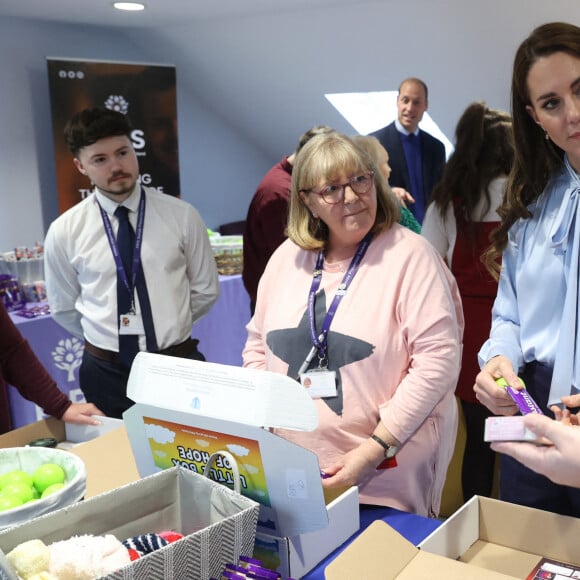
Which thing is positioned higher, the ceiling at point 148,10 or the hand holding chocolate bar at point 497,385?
the ceiling at point 148,10

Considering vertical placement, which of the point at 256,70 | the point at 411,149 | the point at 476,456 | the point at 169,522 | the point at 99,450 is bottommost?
the point at 476,456

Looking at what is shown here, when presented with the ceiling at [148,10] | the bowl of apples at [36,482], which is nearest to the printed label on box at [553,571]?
the bowl of apples at [36,482]

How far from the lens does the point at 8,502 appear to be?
1.15 meters

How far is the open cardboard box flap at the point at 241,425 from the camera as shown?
1.04 metres

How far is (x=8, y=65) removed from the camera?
5.06 metres

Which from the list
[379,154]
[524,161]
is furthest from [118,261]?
[524,161]

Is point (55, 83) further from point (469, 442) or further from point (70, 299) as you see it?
point (469, 442)

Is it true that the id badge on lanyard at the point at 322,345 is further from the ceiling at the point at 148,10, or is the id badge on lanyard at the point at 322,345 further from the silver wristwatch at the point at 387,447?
the ceiling at the point at 148,10

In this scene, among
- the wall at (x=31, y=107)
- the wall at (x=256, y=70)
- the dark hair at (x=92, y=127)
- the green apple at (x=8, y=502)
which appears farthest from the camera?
the wall at (x=31, y=107)

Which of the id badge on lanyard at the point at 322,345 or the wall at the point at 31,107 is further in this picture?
the wall at the point at 31,107

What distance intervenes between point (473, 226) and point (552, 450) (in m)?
1.79

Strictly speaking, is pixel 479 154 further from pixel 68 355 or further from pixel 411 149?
pixel 68 355

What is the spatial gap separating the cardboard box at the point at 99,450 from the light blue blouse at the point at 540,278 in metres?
0.79

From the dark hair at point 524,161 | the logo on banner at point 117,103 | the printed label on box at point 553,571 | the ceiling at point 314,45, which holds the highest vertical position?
the ceiling at point 314,45
